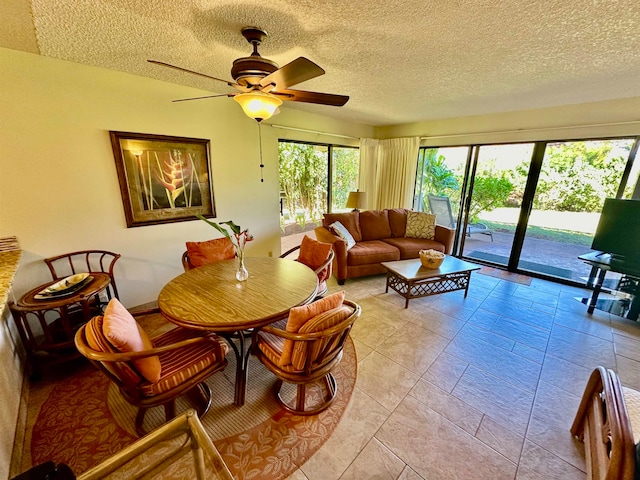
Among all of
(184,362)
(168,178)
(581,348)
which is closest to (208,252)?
(168,178)

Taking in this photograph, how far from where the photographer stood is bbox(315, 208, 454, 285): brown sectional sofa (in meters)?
3.51

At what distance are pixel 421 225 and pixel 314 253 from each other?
2.25 m

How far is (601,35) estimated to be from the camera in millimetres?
1679

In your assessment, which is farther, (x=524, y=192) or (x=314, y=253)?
(x=524, y=192)

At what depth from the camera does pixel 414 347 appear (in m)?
2.33

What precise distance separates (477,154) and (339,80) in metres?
2.86

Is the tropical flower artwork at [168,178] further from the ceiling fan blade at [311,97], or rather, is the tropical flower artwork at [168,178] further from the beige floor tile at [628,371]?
the beige floor tile at [628,371]

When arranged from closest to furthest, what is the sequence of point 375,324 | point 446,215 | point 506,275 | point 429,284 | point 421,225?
point 375,324, point 429,284, point 506,275, point 421,225, point 446,215

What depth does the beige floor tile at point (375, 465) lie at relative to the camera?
1.35 meters

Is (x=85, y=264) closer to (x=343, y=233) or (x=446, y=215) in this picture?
(x=343, y=233)

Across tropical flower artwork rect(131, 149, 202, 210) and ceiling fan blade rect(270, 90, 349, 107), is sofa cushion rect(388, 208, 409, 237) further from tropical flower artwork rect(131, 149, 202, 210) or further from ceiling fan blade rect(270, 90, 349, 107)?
tropical flower artwork rect(131, 149, 202, 210)

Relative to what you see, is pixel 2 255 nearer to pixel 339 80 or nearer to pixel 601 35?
pixel 339 80

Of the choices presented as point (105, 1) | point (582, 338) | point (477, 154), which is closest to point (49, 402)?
point (105, 1)

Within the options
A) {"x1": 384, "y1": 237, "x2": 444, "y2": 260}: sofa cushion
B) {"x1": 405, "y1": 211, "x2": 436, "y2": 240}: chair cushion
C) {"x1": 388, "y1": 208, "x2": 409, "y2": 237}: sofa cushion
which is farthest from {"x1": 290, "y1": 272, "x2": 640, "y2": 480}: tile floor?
{"x1": 388, "y1": 208, "x2": 409, "y2": 237}: sofa cushion
